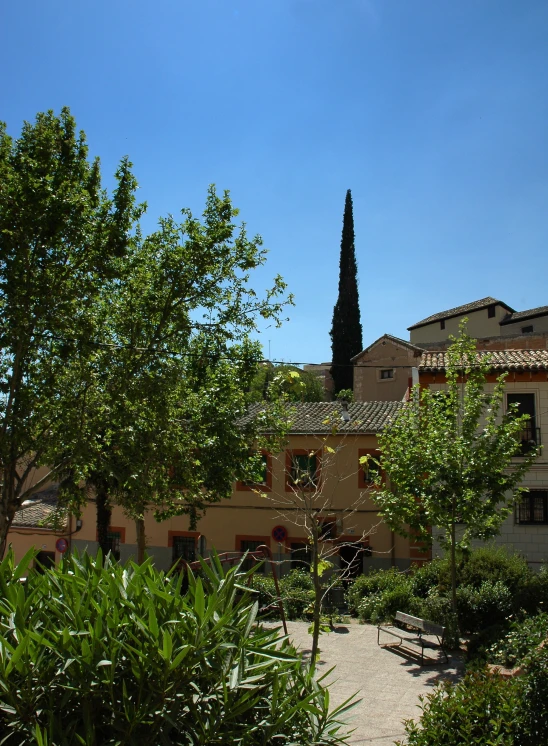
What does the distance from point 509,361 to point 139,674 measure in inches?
719

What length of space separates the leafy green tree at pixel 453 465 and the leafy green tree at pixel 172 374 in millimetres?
3891

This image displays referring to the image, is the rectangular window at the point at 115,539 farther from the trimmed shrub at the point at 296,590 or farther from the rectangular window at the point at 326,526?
the trimmed shrub at the point at 296,590

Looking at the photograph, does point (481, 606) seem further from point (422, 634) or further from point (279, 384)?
point (279, 384)

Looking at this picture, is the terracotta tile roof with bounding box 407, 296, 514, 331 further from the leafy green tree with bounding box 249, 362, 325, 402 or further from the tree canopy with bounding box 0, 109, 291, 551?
the tree canopy with bounding box 0, 109, 291, 551

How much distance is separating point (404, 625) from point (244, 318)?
7447 mm

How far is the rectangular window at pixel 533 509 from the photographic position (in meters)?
19.7

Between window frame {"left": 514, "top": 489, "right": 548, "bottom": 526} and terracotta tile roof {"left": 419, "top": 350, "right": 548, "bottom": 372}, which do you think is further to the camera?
terracotta tile roof {"left": 419, "top": 350, "right": 548, "bottom": 372}

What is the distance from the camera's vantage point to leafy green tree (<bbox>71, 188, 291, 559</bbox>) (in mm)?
11969

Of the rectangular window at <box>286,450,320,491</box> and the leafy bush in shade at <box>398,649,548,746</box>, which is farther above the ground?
A: the rectangular window at <box>286,450,320,491</box>

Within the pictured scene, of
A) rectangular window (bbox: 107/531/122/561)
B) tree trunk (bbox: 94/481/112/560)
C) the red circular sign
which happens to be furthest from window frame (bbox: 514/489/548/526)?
rectangular window (bbox: 107/531/122/561)

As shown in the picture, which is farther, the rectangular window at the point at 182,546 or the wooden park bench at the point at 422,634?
the rectangular window at the point at 182,546

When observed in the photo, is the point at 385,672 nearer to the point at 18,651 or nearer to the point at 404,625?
the point at 404,625

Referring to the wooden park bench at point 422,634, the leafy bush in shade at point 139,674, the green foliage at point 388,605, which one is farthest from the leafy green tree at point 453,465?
the leafy bush in shade at point 139,674

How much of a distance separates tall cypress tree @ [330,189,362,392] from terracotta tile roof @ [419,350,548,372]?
891 inches
